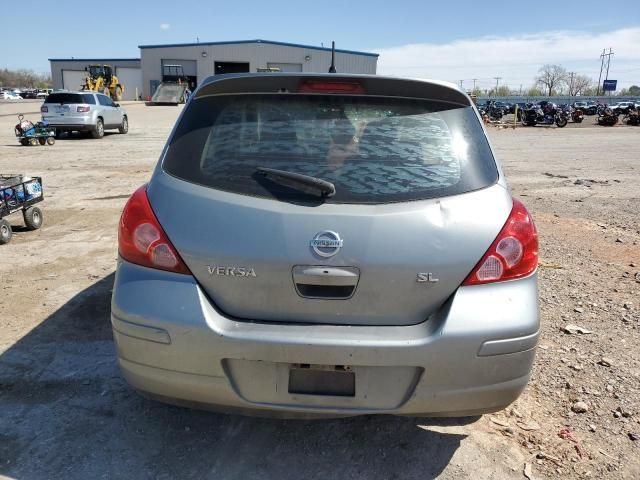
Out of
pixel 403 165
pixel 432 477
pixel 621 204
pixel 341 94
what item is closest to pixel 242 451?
pixel 432 477

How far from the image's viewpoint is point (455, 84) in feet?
8.46

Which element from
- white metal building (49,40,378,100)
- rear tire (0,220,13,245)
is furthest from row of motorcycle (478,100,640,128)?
rear tire (0,220,13,245)

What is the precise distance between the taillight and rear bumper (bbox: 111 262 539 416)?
5 cm

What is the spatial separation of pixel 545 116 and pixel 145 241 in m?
37.6

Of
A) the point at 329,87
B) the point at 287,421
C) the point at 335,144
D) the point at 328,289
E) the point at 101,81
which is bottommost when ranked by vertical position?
the point at 287,421

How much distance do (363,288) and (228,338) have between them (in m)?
0.58

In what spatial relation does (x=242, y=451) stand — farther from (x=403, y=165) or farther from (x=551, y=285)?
(x=551, y=285)

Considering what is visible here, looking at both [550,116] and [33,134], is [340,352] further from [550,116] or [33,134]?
[550,116]

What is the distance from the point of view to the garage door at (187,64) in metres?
62.6

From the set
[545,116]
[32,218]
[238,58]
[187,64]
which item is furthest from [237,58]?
[32,218]

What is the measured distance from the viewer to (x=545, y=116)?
116 ft

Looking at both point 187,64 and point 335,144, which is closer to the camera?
point 335,144

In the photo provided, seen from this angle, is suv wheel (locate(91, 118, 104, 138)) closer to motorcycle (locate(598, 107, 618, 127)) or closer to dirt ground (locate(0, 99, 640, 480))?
dirt ground (locate(0, 99, 640, 480))

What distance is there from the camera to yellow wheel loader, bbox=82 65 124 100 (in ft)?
135
